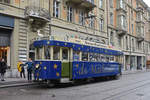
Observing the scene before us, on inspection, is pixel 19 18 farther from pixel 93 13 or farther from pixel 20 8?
pixel 93 13

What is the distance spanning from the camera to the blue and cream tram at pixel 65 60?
1216 cm

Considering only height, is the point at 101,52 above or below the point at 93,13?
below

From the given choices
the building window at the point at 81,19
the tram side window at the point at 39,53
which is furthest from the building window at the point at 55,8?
the tram side window at the point at 39,53

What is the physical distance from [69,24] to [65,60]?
522 inches

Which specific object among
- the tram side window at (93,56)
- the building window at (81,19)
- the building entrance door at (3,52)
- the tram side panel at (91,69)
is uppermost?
the building window at (81,19)

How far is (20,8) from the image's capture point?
63.0 feet

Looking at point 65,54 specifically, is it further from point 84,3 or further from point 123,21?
point 123,21

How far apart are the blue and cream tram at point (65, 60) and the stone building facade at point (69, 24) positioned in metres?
0.77

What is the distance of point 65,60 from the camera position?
13055mm

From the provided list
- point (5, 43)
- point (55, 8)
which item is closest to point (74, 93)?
point (5, 43)

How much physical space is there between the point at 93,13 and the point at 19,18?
49.0ft

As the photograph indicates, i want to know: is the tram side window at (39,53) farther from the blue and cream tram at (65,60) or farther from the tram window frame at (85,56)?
the tram window frame at (85,56)

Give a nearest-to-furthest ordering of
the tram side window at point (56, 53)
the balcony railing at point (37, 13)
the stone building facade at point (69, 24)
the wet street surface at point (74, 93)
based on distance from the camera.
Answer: the wet street surface at point (74, 93)
the tram side window at point (56, 53)
the stone building facade at point (69, 24)
the balcony railing at point (37, 13)

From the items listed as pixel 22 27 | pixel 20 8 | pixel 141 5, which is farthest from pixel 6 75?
pixel 141 5
